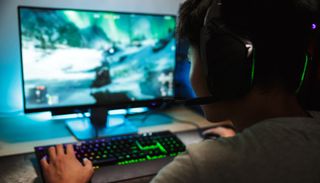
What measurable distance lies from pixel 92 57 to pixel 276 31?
0.71 metres

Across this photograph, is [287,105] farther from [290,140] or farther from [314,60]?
[314,60]

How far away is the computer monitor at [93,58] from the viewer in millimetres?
1172

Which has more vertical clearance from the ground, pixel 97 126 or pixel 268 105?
pixel 268 105

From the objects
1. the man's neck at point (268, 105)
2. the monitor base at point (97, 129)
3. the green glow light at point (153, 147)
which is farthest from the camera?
the monitor base at point (97, 129)

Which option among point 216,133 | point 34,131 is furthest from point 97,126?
point 216,133

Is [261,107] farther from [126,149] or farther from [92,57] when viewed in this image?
[92,57]

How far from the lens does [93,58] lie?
124cm

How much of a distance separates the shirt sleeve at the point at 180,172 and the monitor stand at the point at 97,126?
59 cm

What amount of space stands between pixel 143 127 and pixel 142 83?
0.17 meters

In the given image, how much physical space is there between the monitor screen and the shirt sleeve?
0.65 meters

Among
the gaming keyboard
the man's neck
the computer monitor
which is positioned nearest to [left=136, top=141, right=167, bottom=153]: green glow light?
the gaming keyboard

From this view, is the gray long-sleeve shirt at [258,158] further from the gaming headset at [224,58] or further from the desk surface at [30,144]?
the desk surface at [30,144]

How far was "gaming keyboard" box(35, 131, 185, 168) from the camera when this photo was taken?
102cm

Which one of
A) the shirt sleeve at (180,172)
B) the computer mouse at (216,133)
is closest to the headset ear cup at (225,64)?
the shirt sleeve at (180,172)
